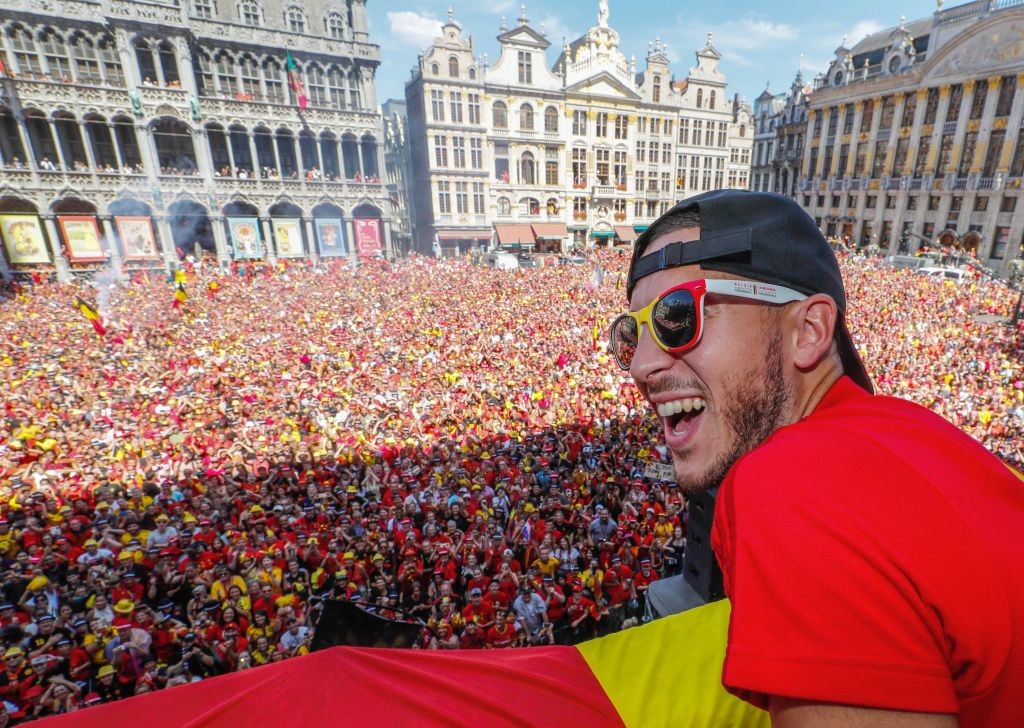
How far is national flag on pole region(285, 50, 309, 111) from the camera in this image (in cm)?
3494

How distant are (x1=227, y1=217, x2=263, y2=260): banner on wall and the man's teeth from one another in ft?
128

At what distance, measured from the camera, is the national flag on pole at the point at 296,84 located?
115 feet

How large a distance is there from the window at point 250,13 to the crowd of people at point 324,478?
25559 mm

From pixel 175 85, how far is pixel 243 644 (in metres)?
38.1

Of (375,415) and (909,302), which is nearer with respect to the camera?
(375,415)

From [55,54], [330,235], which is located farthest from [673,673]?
[55,54]

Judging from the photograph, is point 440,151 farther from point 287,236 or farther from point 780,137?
point 780,137

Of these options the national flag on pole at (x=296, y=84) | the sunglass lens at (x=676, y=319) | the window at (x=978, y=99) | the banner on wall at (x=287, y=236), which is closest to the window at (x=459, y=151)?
the national flag on pole at (x=296, y=84)

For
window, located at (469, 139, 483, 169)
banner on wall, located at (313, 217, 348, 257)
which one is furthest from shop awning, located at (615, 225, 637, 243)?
banner on wall, located at (313, 217, 348, 257)

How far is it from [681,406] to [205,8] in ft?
146

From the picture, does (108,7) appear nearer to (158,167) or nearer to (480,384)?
(158,167)

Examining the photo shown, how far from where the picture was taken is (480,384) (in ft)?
46.3

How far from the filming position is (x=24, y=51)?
2938 centimetres

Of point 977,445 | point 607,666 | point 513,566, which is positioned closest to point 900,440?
point 977,445
